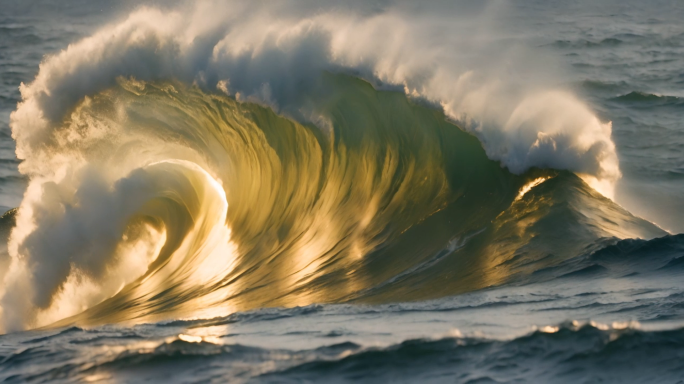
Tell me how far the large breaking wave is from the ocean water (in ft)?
0.13

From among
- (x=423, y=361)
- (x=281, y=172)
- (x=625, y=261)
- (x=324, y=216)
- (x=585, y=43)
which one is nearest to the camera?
(x=423, y=361)

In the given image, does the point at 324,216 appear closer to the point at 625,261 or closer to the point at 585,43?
the point at 625,261

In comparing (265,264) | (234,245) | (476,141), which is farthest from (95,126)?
(476,141)

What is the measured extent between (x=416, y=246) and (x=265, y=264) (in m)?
1.95

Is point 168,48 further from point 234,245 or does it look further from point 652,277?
point 652,277

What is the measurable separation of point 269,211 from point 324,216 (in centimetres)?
124

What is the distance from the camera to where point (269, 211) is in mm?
12211

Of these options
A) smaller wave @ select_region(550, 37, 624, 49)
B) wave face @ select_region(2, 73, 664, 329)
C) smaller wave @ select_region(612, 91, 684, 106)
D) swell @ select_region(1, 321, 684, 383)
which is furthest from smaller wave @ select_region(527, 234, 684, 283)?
smaller wave @ select_region(550, 37, 624, 49)

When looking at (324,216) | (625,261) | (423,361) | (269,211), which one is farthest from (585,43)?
(423,361)

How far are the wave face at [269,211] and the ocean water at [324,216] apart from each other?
0.04m

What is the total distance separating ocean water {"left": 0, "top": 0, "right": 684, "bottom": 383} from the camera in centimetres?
562

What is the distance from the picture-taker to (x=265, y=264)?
33.8ft

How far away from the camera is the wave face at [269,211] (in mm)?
9055

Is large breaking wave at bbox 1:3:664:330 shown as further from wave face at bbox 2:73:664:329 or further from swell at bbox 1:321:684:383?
swell at bbox 1:321:684:383
